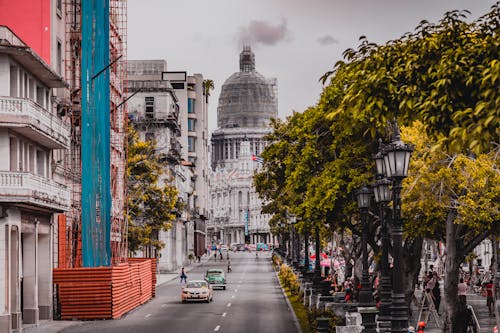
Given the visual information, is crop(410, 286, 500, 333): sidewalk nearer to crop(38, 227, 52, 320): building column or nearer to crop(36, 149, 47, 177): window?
crop(38, 227, 52, 320): building column

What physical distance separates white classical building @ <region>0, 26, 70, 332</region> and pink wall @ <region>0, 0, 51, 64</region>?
2248 millimetres

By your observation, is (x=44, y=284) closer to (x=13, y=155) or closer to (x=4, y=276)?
(x=13, y=155)

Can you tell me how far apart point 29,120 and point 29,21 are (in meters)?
10.1

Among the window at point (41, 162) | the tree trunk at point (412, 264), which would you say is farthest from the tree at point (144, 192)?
the tree trunk at point (412, 264)

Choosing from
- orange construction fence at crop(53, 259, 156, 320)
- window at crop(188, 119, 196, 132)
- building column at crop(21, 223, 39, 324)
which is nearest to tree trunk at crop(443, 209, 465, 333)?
orange construction fence at crop(53, 259, 156, 320)

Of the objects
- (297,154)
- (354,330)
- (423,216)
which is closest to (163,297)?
(297,154)

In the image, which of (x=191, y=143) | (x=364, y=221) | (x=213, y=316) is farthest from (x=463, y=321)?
(x=191, y=143)

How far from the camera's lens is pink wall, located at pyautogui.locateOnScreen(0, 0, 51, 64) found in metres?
47.5

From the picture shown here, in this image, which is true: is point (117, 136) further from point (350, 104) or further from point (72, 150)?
point (350, 104)

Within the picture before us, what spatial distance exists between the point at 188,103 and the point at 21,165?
359 ft

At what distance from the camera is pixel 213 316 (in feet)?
161

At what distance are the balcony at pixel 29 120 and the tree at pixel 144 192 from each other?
2863cm

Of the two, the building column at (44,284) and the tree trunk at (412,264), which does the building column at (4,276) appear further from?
the tree trunk at (412,264)

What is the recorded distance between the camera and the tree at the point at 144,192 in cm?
7588
